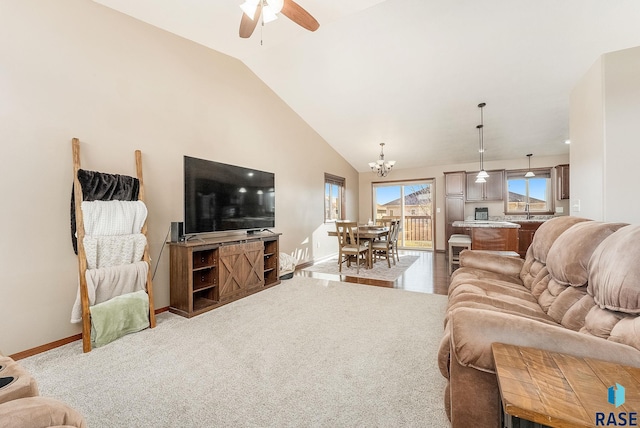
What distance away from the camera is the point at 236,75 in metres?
4.03

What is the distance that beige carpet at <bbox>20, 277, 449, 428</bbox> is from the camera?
151 centimetres

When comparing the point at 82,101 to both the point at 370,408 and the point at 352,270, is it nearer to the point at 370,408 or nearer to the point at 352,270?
the point at 370,408

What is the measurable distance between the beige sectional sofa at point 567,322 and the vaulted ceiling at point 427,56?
2.72 m

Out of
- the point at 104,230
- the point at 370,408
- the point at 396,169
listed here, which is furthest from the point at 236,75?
the point at 396,169

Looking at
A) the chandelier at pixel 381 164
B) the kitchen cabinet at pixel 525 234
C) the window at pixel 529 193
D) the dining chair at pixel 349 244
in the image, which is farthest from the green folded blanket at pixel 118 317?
the window at pixel 529 193

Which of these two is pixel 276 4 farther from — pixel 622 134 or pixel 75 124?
pixel 622 134

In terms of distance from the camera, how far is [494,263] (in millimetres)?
2592

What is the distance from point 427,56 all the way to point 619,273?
356 cm

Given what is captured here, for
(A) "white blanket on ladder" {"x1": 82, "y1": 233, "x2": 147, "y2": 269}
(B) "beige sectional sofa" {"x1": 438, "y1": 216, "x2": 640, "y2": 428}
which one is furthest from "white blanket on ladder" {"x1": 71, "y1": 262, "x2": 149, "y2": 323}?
(B) "beige sectional sofa" {"x1": 438, "y1": 216, "x2": 640, "y2": 428}

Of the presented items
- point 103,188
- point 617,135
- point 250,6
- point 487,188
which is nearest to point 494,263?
point 617,135

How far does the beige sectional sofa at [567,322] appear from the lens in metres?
1.02

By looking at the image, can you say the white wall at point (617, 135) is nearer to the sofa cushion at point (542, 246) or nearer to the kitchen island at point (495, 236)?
the sofa cushion at point (542, 246)

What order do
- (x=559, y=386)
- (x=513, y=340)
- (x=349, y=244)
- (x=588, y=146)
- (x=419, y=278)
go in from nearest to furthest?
1. (x=559, y=386)
2. (x=513, y=340)
3. (x=588, y=146)
4. (x=419, y=278)
5. (x=349, y=244)

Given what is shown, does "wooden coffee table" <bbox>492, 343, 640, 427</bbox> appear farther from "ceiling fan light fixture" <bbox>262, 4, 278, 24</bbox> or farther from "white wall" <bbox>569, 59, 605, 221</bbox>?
"white wall" <bbox>569, 59, 605, 221</bbox>
